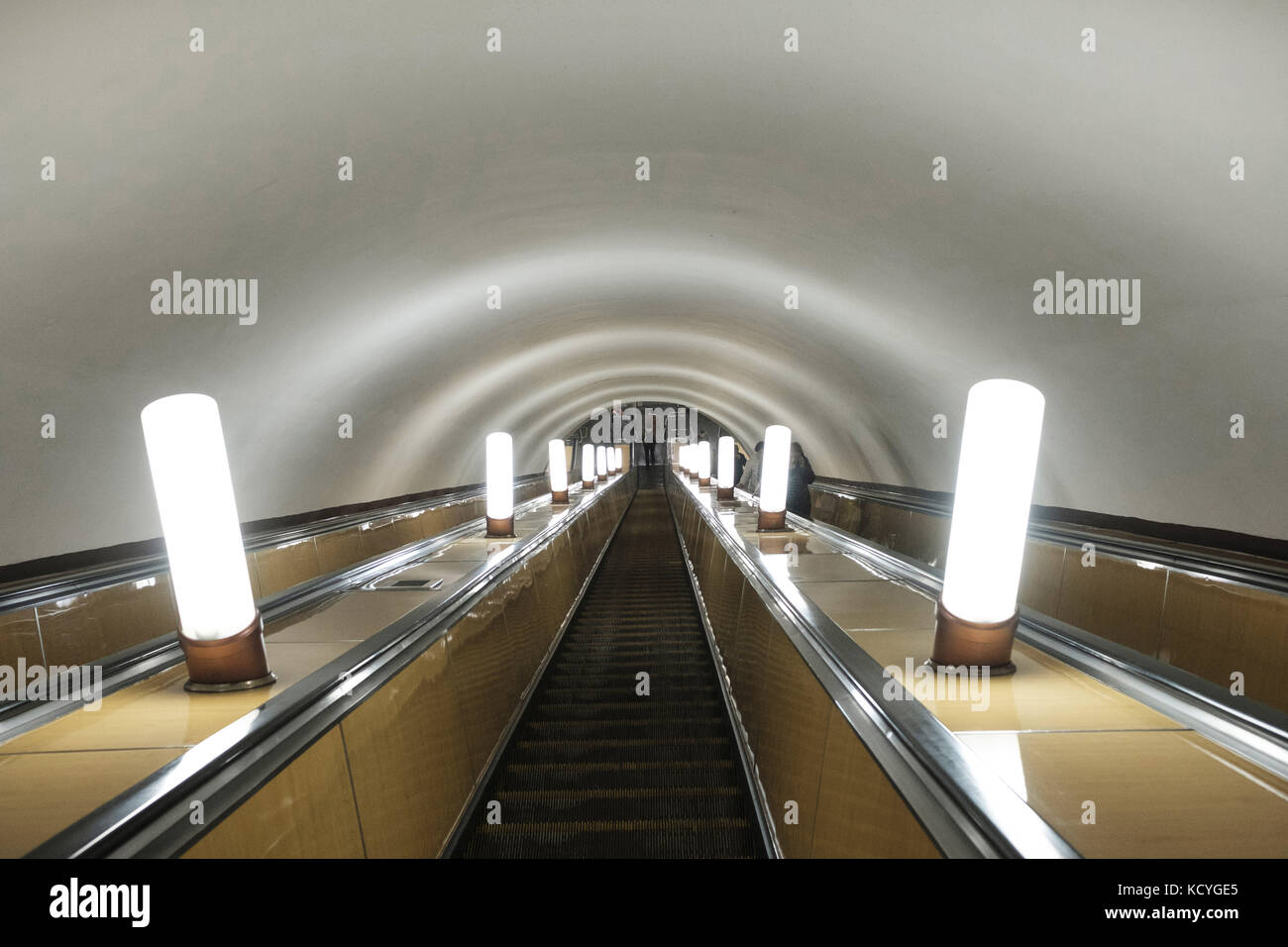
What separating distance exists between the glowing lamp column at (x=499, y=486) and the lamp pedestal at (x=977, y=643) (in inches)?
199

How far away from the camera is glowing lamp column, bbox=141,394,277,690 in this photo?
91.4 inches

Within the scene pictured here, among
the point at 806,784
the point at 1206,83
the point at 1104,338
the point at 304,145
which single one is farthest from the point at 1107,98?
the point at 304,145

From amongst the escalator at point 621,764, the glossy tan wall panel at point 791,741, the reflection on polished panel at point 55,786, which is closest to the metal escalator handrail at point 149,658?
the reflection on polished panel at point 55,786

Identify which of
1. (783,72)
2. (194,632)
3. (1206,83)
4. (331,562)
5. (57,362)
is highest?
(783,72)

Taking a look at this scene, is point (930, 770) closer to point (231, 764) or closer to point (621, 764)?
point (231, 764)

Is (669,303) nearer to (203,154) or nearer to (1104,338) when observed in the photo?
(1104,338)

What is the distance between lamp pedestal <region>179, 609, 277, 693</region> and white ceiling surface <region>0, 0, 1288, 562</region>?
2143mm

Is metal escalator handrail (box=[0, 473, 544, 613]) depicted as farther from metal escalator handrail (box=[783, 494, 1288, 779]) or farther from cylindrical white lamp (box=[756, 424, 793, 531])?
cylindrical white lamp (box=[756, 424, 793, 531])

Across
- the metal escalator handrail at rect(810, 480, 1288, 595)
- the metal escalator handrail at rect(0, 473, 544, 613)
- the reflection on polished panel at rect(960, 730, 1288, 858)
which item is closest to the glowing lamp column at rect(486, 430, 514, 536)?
the metal escalator handrail at rect(0, 473, 544, 613)

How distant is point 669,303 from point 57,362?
6.43 meters

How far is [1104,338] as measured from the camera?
16.5 ft

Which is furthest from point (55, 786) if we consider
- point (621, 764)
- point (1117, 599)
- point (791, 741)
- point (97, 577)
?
point (1117, 599)
